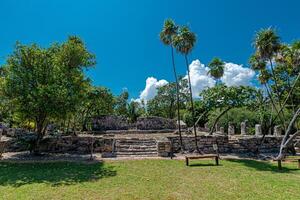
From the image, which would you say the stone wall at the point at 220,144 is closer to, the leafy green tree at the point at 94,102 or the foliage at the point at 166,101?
the leafy green tree at the point at 94,102

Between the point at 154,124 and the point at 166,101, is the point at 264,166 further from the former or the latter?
the point at 166,101

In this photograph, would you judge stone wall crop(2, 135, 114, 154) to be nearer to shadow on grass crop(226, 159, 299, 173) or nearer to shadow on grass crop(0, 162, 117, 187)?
shadow on grass crop(0, 162, 117, 187)

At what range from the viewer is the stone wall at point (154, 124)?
25.9 meters

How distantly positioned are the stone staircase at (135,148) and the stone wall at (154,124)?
10366mm

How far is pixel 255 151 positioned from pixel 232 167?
18.3ft

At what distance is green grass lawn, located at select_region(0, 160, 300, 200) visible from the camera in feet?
21.7

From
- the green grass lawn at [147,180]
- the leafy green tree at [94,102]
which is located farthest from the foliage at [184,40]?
the leafy green tree at [94,102]

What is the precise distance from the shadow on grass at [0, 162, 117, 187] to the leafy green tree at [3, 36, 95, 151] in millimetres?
2647

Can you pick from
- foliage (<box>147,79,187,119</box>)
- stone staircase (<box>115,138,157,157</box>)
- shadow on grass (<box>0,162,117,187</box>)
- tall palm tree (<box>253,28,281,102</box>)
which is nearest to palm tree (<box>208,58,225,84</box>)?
tall palm tree (<box>253,28,281,102</box>)

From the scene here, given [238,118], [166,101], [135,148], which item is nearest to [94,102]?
[135,148]

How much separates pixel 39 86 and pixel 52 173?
177 inches

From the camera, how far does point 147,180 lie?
8078 mm

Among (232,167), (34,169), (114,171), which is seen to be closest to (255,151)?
(232,167)

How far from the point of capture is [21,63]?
12.0 m
